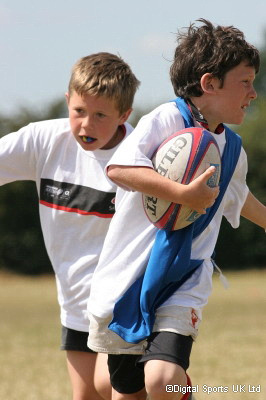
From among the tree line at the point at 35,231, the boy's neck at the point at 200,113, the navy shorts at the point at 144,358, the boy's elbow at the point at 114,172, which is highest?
the boy's neck at the point at 200,113

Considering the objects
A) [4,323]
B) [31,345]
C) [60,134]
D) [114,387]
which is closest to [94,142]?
[60,134]

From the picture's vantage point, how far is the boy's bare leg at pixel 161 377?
3816 millimetres

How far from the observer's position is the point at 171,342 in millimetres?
3910

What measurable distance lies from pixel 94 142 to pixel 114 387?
4.23 ft

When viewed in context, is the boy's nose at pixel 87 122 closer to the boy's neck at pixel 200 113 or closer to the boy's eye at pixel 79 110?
the boy's eye at pixel 79 110

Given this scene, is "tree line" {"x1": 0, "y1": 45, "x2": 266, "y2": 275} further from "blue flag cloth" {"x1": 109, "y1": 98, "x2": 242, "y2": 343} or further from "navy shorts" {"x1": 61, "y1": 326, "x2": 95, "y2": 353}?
"blue flag cloth" {"x1": 109, "y1": 98, "x2": 242, "y2": 343}

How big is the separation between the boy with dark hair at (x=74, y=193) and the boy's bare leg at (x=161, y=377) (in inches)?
39.9

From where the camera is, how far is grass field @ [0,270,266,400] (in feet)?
24.3

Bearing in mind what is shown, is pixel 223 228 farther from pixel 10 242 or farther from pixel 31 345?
pixel 31 345

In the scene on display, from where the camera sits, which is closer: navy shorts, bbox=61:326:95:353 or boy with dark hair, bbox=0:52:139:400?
boy with dark hair, bbox=0:52:139:400

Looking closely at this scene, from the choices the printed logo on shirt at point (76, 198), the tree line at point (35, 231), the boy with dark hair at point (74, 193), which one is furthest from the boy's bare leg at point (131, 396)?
the tree line at point (35, 231)

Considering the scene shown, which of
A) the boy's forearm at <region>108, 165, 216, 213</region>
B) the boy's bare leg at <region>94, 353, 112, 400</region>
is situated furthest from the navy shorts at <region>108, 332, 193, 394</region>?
the boy's forearm at <region>108, 165, 216, 213</region>

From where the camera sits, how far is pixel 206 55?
4219mm

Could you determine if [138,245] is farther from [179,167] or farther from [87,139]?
[87,139]
